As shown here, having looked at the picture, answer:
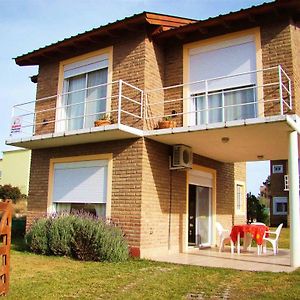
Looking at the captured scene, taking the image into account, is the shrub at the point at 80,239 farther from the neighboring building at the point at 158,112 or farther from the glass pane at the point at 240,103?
the glass pane at the point at 240,103

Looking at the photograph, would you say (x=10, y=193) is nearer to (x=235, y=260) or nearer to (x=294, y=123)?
(x=235, y=260)

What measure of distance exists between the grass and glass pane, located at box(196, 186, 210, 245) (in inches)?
186

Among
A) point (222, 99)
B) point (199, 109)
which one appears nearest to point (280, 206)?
point (199, 109)

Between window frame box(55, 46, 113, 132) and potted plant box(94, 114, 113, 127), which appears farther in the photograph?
window frame box(55, 46, 113, 132)

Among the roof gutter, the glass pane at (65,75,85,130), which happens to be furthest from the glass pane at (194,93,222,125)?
the glass pane at (65,75,85,130)

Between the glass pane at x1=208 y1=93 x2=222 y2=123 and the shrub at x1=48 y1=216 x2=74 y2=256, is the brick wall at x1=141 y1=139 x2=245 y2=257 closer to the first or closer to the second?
the glass pane at x1=208 y1=93 x2=222 y2=123

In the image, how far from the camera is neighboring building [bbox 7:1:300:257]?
10.8m

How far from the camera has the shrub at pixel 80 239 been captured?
1031 cm

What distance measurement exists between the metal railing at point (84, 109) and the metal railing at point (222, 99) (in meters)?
0.51

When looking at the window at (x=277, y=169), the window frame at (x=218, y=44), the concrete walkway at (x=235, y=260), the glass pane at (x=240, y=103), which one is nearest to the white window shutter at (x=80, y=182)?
the concrete walkway at (x=235, y=260)

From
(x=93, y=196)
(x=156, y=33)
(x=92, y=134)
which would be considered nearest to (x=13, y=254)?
(x=93, y=196)

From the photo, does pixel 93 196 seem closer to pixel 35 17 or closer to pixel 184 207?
pixel 184 207

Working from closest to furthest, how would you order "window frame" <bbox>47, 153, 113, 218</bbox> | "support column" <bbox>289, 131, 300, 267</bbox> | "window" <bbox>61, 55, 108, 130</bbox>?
1. "support column" <bbox>289, 131, 300, 267</bbox>
2. "window frame" <bbox>47, 153, 113, 218</bbox>
3. "window" <bbox>61, 55, 108, 130</bbox>

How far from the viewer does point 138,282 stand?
7.69 meters
